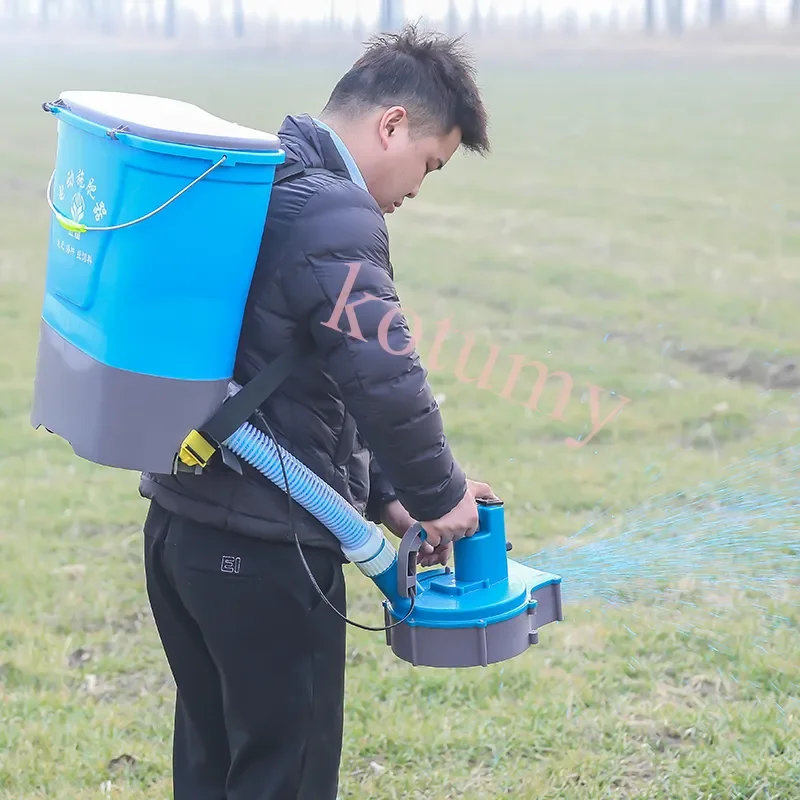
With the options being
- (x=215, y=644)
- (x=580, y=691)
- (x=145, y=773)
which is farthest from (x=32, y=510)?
(x=215, y=644)

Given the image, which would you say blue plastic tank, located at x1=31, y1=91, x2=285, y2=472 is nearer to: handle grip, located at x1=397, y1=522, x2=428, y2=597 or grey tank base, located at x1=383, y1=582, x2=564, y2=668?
handle grip, located at x1=397, y1=522, x2=428, y2=597

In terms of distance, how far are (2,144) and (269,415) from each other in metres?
18.9

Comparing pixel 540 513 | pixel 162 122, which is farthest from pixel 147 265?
pixel 540 513

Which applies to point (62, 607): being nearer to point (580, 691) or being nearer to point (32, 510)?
point (32, 510)

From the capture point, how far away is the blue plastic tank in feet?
6.38

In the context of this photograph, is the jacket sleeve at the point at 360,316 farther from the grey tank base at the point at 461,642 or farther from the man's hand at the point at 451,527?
the grey tank base at the point at 461,642

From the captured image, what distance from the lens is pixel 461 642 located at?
234 cm

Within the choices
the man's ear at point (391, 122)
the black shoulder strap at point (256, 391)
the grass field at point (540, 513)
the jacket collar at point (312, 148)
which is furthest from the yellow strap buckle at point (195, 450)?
the grass field at point (540, 513)

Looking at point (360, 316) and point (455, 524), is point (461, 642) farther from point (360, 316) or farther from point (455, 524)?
point (360, 316)

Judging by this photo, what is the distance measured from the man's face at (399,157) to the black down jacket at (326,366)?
0.40 ft

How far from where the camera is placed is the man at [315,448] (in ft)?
6.73

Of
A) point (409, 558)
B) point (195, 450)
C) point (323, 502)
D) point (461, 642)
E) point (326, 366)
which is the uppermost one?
point (326, 366)

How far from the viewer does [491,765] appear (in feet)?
10.2

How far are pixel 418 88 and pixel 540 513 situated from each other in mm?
2746
